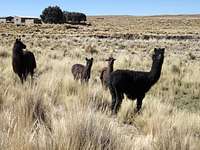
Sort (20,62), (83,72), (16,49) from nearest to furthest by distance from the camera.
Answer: (20,62) → (16,49) → (83,72)

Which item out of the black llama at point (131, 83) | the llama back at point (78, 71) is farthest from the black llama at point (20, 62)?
the black llama at point (131, 83)

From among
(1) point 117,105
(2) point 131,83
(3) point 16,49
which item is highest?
(3) point 16,49

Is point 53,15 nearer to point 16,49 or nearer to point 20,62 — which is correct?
point 16,49

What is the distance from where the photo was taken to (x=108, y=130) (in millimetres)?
4992

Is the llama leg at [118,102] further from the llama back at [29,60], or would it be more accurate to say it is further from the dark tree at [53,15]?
the dark tree at [53,15]

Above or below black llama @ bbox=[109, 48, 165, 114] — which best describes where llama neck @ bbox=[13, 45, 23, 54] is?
above

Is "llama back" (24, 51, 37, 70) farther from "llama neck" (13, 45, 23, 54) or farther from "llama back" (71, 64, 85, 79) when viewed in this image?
"llama back" (71, 64, 85, 79)

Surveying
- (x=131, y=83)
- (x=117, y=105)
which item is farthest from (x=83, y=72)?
(x=117, y=105)

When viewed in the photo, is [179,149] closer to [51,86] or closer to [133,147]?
[133,147]

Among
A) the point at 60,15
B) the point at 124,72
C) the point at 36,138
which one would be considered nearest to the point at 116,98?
the point at 124,72

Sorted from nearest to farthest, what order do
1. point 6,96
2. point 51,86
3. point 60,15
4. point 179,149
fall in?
point 179,149 < point 6,96 < point 51,86 < point 60,15

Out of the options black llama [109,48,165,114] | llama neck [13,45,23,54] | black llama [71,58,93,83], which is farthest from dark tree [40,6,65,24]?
black llama [109,48,165,114]

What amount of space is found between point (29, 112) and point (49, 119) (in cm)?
30

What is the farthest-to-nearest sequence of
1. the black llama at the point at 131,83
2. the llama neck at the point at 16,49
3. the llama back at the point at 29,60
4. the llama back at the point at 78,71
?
the llama back at the point at 78,71 < the llama back at the point at 29,60 < the llama neck at the point at 16,49 < the black llama at the point at 131,83
